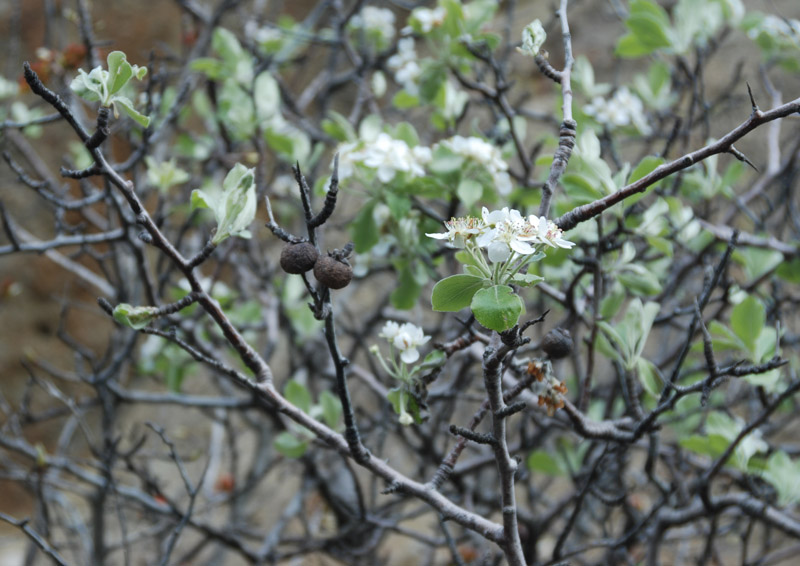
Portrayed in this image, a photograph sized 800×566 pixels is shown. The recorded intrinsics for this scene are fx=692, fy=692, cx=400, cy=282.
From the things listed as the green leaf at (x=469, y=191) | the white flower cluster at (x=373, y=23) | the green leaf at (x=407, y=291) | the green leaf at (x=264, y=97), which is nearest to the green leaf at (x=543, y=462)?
the green leaf at (x=407, y=291)

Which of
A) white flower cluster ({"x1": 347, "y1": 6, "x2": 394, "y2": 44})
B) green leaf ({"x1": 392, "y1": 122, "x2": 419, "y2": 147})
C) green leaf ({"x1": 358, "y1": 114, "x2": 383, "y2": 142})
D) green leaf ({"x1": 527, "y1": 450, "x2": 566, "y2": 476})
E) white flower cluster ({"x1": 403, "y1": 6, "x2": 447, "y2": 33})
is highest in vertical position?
white flower cluster ({"x1": 347, "y1": 6, "x2": 394, "y2": 44})

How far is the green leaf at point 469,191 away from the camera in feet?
4.47

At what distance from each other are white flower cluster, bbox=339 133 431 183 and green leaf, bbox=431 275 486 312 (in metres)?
0.56

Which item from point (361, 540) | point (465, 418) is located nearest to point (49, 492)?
point (361, 540)

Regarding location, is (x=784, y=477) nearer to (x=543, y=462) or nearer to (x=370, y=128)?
(x=543, y=462)

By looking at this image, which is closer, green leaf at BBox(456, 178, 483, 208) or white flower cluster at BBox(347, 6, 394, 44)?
green leaf at BBox(456, 178, 483, 208)

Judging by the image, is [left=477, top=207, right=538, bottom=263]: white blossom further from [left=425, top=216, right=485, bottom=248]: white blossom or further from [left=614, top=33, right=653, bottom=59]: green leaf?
[left=614, top=33, right=653, bottom=59]: green leaf

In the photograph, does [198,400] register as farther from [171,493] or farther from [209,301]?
[171,493]

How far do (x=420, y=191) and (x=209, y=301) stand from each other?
0.59m

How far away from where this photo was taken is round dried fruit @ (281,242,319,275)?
82 cm

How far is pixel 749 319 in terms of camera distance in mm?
1251

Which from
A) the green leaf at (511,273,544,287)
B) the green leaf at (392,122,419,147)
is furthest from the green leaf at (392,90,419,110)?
the green leaf at (511,273,544,287)

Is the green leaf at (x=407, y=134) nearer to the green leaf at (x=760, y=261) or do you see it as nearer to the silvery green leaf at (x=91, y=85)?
the silvery green leaf at (x=91, y=85)

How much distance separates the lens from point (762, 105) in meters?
3.02
